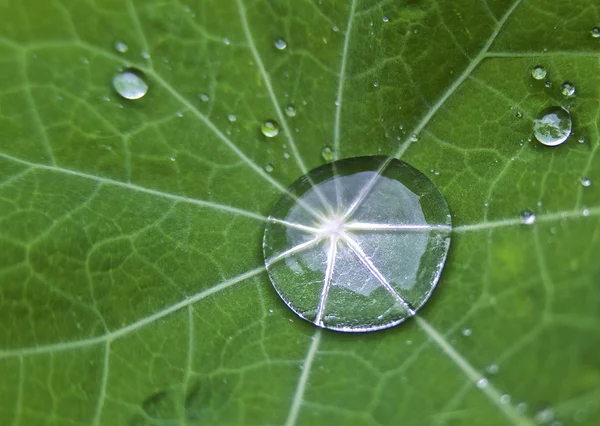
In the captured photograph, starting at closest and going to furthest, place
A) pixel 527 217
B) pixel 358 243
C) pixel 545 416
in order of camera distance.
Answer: pixel 545 416, pixel 527 217, pixel 358 243

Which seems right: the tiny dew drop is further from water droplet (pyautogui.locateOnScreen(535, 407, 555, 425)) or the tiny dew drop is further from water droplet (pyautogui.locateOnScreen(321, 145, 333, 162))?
water droplet (pyautogui.locateOnScreen(535, 407, 555, 425))

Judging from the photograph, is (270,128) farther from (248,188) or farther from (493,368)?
(493,368)

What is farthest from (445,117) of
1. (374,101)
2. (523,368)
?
(523,368)

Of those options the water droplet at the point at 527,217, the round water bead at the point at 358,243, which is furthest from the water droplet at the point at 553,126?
the round water bead at the point at 358,243

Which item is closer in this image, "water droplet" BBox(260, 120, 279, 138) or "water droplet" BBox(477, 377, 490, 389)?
"water droplet" BBox(477, 377, 490, 389)

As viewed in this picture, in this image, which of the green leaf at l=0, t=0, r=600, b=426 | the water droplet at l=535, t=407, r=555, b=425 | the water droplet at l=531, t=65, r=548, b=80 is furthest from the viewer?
the water droplet at l=531, t=65, r=548, b=80

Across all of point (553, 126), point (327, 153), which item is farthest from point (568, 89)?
point (327, 153)

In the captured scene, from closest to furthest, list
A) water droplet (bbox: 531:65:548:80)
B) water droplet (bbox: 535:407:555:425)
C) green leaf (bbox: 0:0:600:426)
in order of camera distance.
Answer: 1. water droplet (bbox: 535:407:555:425)
2. green leaf (bbox: 0:0:600:426)
3. water droplet (bbox: 531:65:548:80)

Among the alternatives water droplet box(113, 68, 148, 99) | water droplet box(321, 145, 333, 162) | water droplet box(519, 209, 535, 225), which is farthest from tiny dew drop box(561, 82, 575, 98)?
water droplet box(113, 68, 148, 99)
